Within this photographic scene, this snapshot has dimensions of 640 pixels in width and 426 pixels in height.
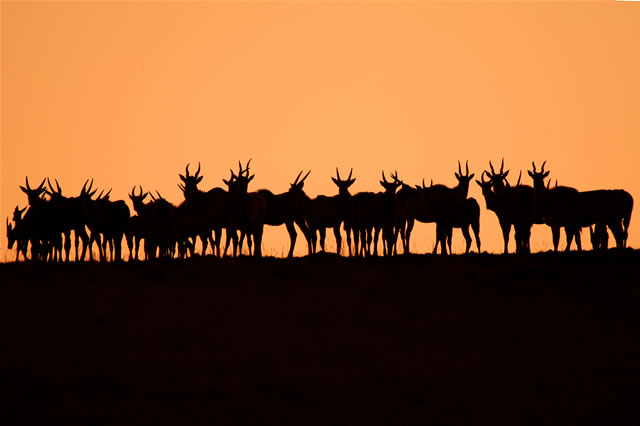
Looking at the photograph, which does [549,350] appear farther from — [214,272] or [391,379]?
[214,272]

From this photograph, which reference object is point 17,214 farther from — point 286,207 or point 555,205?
point 555,205

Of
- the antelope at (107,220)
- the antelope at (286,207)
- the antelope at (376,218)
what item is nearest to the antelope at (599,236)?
the antelope at (376,218)

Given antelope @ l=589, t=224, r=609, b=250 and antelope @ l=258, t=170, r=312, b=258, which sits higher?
antelope @ l=258, t=170, r=312, b=258

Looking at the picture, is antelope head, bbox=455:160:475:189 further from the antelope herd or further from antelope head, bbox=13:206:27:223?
antelope head, bbox=13:206:27:223

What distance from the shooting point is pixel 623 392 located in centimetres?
1552

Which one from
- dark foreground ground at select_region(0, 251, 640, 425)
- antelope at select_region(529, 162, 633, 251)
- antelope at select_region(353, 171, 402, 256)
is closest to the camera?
dark foreground ground at select_region(0, 251, 640, 425)

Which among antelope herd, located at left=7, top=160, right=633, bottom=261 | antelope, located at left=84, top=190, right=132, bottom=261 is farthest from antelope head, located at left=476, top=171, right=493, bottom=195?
antelope, located at left=84, top=190, right=132, bottom=261

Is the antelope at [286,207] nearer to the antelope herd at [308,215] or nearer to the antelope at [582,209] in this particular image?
the antelope herd at [308,215]

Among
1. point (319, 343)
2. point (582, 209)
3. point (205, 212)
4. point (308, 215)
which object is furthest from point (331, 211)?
point (319, 343)

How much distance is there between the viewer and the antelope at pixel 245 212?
30.0m

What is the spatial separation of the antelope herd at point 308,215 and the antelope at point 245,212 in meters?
0.03

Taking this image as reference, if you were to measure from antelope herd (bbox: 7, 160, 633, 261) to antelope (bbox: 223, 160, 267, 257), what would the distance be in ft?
0.11

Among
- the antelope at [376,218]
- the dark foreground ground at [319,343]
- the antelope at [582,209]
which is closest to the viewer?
the dark foreground ground at [319,343]

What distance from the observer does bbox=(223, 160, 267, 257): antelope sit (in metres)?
30.0
